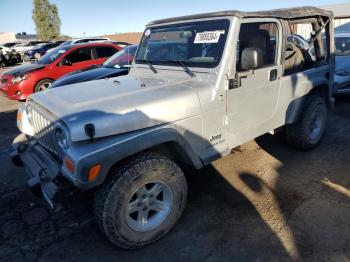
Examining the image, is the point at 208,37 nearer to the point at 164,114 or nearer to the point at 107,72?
the point at 164,114

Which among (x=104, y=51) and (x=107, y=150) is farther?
(x=104, y=51)

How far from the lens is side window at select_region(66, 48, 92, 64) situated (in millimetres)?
9344

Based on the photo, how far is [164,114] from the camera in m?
2.73

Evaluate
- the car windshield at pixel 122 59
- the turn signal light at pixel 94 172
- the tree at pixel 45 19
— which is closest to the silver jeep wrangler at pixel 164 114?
the turn signal light at pixel 94 172

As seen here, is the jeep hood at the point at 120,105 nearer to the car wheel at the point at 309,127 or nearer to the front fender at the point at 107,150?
the front fender at the point at 107,150

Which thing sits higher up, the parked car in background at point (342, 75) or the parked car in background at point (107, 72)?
the parked car in background at point (107, 72)

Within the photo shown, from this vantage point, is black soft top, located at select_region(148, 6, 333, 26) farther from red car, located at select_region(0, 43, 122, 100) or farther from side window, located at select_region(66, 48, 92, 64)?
side window, located at select_region(66, 48, 92, 64)

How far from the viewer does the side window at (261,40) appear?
10.8 ft

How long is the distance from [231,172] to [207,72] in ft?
5.21

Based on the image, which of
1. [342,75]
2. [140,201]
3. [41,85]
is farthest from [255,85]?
[41,85]

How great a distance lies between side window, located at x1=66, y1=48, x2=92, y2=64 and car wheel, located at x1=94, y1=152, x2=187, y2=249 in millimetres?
7567

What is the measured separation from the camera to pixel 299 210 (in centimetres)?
326

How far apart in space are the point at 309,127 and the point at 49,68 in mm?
7366

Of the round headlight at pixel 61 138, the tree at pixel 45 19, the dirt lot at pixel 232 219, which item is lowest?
the dirt lot at pixel 232 219
